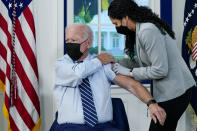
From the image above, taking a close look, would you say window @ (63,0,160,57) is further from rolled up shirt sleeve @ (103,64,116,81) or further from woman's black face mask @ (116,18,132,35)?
rolled up shirt sleeve @ (103,64,116,81)

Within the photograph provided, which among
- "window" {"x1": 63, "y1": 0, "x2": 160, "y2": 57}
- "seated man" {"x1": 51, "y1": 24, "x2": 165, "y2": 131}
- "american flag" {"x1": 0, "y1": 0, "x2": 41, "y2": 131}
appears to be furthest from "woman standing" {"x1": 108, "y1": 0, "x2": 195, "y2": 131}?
"window" {"x1": 63, "y1": 0, "x2": 160, "y2": 57}

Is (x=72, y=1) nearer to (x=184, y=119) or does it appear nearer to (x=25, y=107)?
(x=25, y=107)

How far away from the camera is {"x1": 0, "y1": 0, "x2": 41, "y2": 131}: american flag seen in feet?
7.30

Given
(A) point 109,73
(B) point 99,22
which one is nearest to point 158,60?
(A) point 109,73

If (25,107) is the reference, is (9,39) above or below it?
above

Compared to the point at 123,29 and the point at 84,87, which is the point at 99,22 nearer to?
the point at 123,29

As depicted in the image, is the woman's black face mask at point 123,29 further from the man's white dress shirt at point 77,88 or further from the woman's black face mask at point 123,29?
the man's white dress shirt at point 77,88

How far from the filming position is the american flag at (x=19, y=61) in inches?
87.7

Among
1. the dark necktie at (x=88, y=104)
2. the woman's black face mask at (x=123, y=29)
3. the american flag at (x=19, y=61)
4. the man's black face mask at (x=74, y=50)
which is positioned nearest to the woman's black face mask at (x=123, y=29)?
the woman's black face mask at (x=123, y=29)

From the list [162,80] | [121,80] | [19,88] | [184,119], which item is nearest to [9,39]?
[19,88]

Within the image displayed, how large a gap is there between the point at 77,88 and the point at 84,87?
0.05 meters

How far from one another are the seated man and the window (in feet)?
3.95

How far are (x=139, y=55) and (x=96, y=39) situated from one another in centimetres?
129

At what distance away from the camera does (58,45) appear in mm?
2713
